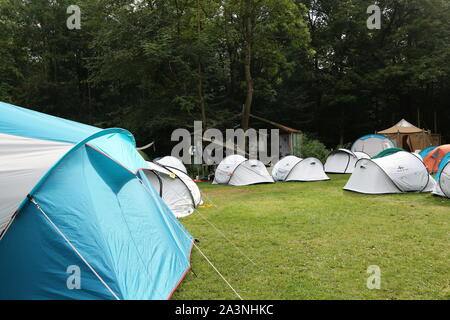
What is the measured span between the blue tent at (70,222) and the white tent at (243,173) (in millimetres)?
10175

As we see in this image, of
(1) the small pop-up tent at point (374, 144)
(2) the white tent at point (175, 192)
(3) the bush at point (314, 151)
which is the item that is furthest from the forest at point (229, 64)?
(2) the white tent at point (175, 192)

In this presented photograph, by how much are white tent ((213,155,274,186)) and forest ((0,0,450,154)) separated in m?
6.05

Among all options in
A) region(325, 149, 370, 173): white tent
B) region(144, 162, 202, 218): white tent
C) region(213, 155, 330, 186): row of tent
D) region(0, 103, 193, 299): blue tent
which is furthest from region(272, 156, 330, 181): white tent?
region(0, 103, 193, 299): blue tent

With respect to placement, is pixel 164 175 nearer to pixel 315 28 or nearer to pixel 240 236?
pixel 240 236

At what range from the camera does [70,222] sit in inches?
133

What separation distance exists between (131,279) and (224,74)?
22430 millimetres

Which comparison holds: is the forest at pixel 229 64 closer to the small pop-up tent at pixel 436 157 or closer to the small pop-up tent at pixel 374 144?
the small pop-up tent at pixel 374 144

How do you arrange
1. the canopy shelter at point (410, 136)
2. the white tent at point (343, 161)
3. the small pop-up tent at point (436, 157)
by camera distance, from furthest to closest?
the canopy shelter at point (410, 136), the white tent at point (343, 161), the small pop-up tent at point (436, 157)

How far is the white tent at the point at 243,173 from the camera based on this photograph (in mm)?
Answer: 14344

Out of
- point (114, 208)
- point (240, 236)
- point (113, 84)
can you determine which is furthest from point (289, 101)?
point (114, 208)

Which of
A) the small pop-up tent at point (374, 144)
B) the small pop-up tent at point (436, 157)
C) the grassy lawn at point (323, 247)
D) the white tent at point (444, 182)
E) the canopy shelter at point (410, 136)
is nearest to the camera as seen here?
the grassy lawn at point (323, 247)

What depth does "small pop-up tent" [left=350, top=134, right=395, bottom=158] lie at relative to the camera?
2088cm

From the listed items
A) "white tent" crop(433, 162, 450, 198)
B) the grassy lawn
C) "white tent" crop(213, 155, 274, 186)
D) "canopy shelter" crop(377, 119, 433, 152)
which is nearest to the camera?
the grassy lawn

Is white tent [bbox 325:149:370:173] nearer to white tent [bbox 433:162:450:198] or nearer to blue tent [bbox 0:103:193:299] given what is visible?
white tent [bbox 433:162:450:198]
